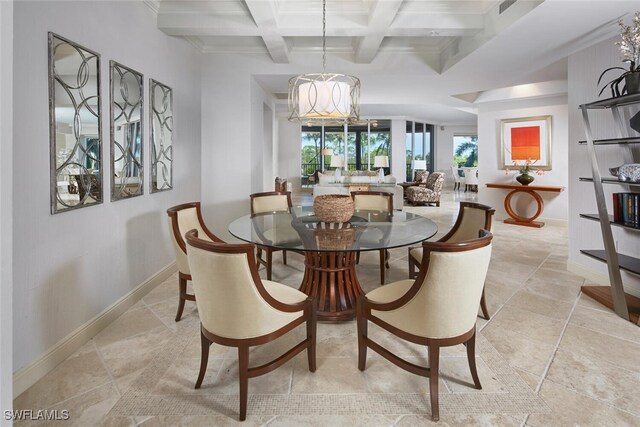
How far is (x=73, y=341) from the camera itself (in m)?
2.21

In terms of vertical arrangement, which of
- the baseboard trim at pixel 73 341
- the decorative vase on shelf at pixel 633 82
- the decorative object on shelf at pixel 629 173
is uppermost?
the decorative vase on shelf at pixel 633 82

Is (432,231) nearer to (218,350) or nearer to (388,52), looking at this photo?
(218,350)

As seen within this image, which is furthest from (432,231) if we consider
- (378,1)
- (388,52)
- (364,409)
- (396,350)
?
(388,52)

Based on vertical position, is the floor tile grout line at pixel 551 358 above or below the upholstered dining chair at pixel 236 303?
below

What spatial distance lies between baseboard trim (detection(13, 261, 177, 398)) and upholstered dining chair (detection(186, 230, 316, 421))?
1000 millimetres

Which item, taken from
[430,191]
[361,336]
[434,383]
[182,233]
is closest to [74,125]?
[182,233]

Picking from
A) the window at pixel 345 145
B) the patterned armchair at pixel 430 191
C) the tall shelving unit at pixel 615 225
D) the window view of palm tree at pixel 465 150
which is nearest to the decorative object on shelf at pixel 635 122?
the tall shelving unit at pixel 615 225

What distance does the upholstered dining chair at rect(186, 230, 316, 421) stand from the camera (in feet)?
4.89

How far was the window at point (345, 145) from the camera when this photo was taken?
12.4 metres

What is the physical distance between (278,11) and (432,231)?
2.54m

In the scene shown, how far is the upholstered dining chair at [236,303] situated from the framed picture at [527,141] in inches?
266

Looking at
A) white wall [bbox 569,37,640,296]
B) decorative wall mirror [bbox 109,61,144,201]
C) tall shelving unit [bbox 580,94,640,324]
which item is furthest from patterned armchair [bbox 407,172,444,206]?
decorative wall mirror [bbox 109,61,144,201]

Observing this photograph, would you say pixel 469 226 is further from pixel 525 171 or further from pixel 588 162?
pixel 525 171
